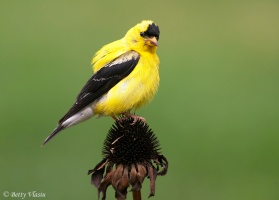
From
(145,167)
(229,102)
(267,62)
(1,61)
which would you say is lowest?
(145,167)

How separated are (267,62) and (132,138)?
7363 millimetres

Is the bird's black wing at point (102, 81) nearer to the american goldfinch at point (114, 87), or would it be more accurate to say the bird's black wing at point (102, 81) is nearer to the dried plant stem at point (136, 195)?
the american goldfinch at point (114, 87)

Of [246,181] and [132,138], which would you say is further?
[246,181]

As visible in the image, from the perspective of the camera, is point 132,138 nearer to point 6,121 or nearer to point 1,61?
point 6,121

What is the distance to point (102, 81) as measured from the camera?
4801 mm

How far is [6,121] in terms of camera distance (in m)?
8.73

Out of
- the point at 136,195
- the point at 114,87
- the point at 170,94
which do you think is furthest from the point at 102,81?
the point at 170,94

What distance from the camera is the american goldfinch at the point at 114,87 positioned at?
477 cm

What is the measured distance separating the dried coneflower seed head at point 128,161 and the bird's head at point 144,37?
2.77 ft

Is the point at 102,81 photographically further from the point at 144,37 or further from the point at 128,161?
the point at 128,161

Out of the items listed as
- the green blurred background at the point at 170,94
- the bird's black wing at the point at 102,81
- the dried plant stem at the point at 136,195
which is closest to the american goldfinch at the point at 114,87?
Result: the bird's black wing at the point at 102,81

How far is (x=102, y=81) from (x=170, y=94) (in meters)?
4.82

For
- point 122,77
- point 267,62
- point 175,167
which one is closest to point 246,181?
point 175,167

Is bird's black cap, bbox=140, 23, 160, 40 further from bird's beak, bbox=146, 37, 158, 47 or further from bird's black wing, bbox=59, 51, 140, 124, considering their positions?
bird's black wing, bbox=59, 51, 140, 124
